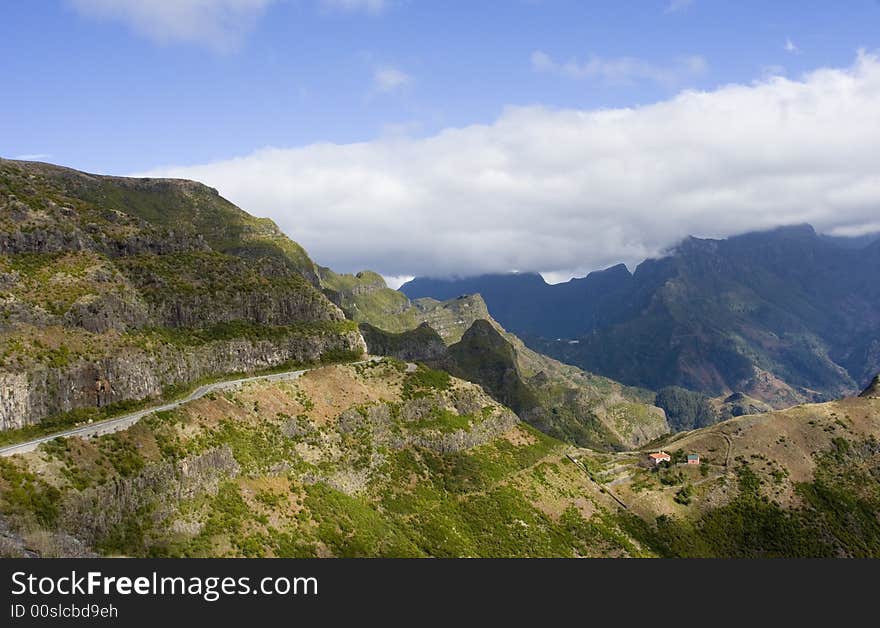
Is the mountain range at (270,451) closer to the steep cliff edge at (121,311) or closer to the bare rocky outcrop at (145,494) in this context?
the bare rocky outcrop at (145,494)

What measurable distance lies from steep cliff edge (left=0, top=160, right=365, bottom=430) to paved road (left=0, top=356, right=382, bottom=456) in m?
4.84

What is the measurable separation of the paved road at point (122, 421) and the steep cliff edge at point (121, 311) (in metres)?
4.84

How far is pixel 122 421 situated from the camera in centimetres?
10962

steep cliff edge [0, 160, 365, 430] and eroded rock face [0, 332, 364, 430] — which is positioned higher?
steep cliff edge [0, 160, 365, 430]

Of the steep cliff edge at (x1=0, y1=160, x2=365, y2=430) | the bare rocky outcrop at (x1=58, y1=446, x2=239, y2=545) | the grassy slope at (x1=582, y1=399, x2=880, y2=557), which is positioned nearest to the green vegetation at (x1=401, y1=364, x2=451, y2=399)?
the steep cliff edge at (x1=0, y1=160, x2=365, y2=430)

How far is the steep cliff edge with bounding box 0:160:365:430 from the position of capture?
10925 centimetres

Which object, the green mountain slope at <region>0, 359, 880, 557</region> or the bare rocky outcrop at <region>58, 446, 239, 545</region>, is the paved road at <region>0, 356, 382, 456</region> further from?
the bare rocky outcrop at <region>58, 446, 239, 545</region>

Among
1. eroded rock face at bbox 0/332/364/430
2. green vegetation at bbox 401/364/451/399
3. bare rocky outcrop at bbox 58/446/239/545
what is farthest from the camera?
green vegetation at bbox 401/364/451/399

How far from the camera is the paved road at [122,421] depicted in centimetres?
9425

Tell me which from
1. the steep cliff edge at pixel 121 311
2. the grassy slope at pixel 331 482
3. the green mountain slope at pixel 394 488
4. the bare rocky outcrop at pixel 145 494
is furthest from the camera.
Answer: the steep cliff edge at pixel 121 311

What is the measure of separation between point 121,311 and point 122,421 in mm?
32202

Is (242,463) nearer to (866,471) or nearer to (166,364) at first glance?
(166,364)

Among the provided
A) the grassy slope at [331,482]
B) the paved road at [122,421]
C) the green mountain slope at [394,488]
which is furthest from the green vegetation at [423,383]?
the paved road at [122,421]

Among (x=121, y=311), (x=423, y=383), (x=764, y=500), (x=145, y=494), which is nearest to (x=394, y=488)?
(x=423, y=383)
